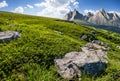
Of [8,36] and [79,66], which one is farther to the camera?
[8,36]

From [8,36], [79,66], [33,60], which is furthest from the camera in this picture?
[8,36]

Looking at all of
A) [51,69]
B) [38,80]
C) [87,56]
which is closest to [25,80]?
[38,80]

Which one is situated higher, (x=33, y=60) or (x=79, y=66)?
(x=33, y=60)

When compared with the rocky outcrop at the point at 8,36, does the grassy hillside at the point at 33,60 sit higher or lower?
lower

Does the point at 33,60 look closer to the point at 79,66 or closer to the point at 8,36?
the point at 79,66

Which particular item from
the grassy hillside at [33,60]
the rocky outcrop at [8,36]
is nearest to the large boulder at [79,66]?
the grassy hillside at [33,60]

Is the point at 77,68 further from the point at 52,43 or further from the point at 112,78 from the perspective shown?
the point at 52,43

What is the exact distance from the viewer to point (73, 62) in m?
25.7

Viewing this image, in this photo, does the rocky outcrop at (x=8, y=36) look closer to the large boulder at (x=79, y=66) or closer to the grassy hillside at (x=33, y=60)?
the grassy hillside at (x=33, y=60)

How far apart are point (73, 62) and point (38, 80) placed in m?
5.97

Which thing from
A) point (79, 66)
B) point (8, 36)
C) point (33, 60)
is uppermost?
point (8, 36)

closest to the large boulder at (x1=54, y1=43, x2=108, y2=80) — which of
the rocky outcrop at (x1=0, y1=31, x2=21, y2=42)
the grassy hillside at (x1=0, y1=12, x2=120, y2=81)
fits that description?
the grassy hillside at (x1=0, y1=12, x2=120, y2=81)

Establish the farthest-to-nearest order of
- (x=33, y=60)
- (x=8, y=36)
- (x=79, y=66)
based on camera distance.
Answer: (x=8, y=36)
(x=33, y=60)
(x=79, y=66)

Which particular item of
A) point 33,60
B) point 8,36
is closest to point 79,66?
point 33,60
